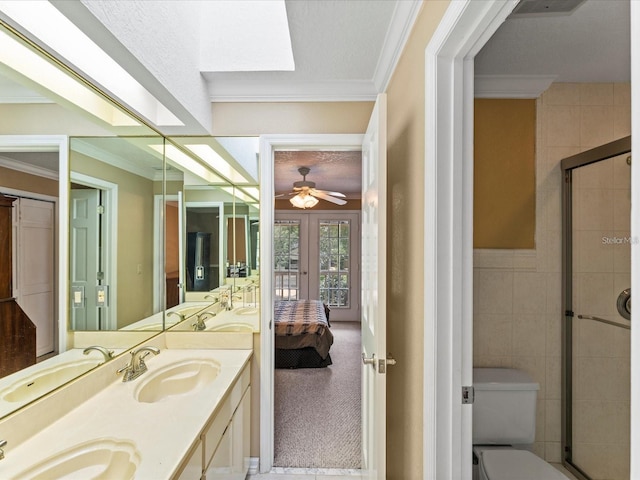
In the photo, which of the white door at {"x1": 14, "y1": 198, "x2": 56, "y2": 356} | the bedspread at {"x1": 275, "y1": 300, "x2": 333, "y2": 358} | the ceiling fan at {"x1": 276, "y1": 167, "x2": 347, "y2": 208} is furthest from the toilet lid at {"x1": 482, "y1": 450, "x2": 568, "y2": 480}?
the ceiling fan at {"x1": 276, "y1": 167, "x2": 347, "y2": 208}

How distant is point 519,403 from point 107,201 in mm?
2346

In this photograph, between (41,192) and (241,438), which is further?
(241,438)

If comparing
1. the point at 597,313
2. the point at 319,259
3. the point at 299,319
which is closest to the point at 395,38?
the point at 597,313

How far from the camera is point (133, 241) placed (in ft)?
5.88

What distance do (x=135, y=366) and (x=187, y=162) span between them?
128 centimetres

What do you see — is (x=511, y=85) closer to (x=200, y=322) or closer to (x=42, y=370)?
(x=200, y=322)

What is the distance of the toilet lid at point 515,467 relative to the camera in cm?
153

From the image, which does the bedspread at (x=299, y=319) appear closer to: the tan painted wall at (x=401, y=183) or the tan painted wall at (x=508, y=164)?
the tan painted wall at (x=401, y=183)

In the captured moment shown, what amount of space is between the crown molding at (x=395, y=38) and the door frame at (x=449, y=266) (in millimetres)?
348

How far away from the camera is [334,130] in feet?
6.89

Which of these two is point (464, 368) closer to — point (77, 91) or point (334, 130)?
point (334, 130)

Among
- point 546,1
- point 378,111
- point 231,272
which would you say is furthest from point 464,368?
point 231,272

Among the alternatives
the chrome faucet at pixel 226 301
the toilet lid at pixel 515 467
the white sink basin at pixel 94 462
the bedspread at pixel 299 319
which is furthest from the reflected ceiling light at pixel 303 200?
the white sink basin at pixel 94 462

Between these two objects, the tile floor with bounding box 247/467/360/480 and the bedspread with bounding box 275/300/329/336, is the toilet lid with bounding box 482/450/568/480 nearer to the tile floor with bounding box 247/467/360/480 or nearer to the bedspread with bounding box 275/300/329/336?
the tile floor with bounding box 247/467/360/480
